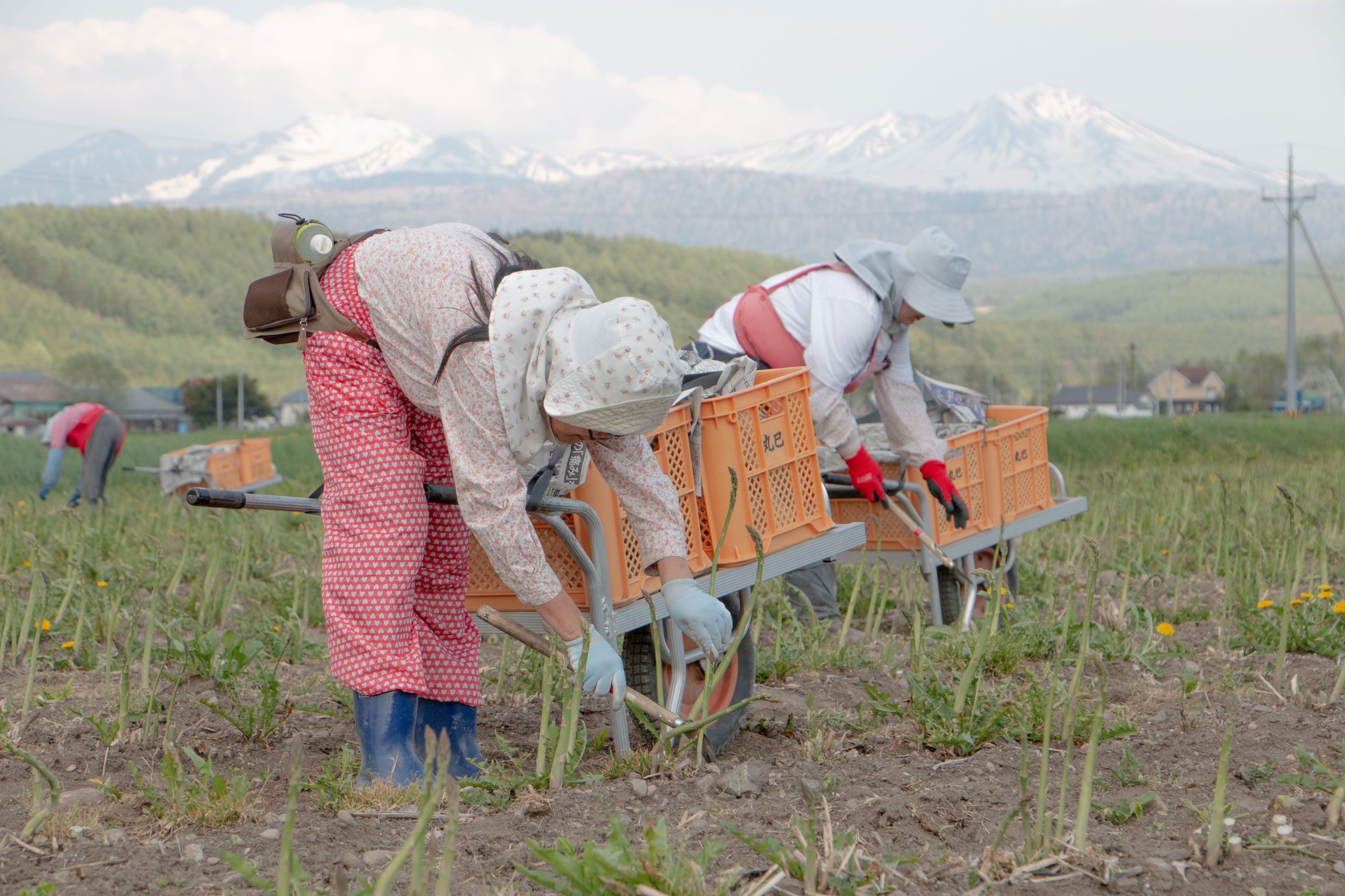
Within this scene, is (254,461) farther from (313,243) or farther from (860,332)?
(313,243)

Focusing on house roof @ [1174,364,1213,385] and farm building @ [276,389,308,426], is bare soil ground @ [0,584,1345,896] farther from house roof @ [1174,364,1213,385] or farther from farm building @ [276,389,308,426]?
house roof @ [1174,364,1213,385]

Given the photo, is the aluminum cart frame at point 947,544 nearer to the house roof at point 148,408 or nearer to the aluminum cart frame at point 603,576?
the aluminum cart frame at point 603,576

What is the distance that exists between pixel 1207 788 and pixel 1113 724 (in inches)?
19.2

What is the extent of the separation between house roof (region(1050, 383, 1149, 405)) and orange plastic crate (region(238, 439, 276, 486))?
62.5m

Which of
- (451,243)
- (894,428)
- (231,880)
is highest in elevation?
(451,243)

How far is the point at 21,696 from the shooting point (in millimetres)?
3178

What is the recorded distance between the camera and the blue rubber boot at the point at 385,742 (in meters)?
2.39

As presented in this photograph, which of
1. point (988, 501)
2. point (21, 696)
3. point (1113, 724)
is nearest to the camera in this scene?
point (1113, 724)

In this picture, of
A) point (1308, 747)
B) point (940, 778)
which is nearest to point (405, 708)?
point (940, 778)

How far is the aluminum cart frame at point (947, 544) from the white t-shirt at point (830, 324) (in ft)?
1.52

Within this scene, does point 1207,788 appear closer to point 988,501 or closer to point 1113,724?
point 1113,724

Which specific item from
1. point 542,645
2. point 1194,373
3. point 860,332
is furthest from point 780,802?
point 1194,373

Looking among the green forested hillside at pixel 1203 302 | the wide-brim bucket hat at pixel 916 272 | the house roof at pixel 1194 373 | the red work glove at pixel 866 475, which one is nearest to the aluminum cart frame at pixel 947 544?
the red work glove at pixel 866 475

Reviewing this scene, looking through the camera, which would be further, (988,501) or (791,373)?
(988,501)
